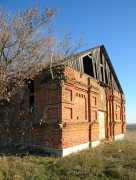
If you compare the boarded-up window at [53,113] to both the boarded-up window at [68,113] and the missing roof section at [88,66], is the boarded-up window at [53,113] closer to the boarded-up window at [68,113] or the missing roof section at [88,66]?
the boarded-up window at [68,113]

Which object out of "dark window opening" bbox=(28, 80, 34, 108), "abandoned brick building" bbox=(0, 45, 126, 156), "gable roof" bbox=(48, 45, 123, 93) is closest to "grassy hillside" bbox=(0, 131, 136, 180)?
"abandoned brick building" bbox=(0, 45, 126, 156)

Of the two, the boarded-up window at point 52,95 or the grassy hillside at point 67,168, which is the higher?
the boarded-up window at point 52,95

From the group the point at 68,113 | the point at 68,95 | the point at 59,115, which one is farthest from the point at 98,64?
the point at 59,115

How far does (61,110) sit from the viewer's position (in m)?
10.4

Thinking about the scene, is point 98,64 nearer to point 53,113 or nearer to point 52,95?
point 52,95

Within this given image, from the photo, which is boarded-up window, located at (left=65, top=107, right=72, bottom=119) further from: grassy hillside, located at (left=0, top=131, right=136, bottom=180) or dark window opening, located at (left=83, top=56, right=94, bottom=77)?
dark window opening, located at (left=83, top=56, right=94, bottom=77)

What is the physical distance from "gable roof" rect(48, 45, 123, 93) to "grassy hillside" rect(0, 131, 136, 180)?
466 cm

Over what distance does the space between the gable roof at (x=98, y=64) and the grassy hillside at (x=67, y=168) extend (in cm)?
466

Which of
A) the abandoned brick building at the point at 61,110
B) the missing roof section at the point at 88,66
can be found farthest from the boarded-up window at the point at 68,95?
the missing roof section at the point at 88,66

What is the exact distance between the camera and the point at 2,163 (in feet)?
28.5

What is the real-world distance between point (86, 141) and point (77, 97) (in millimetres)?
2588

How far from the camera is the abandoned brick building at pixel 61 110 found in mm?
10570

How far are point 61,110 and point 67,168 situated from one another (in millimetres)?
2835

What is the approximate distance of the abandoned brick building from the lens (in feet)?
34.7
